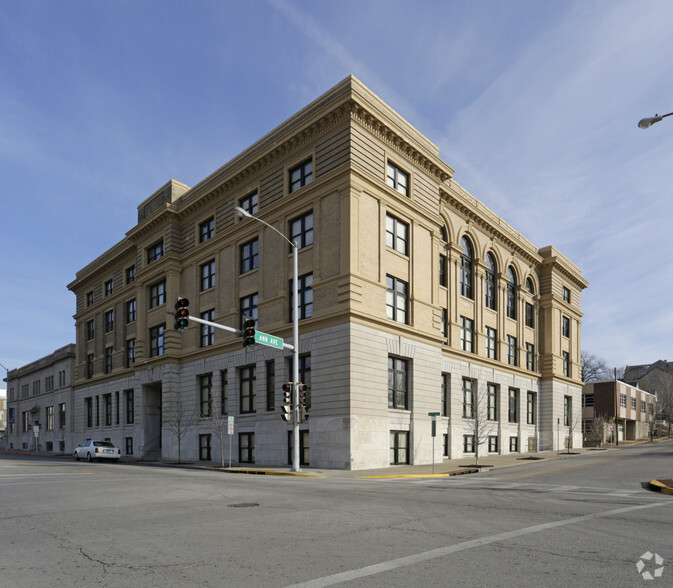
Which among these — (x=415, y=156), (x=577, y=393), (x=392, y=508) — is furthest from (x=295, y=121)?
(x=577, y=393)

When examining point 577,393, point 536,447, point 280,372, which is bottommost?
point 536,447

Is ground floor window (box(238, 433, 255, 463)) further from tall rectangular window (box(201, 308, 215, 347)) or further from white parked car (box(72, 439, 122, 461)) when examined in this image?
white parked car (box(72, 439, 122, 461))

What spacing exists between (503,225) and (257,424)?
2742 cm

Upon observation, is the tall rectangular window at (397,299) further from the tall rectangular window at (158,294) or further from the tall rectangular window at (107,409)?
the tall rectangular window at (107,409)

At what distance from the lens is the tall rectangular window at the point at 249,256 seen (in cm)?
3709

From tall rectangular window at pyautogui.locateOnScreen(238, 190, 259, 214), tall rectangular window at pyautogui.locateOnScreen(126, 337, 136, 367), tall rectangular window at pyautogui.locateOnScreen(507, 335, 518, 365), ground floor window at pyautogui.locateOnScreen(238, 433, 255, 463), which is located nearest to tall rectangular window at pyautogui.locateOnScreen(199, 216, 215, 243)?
tall rectangular window at pyautogui.locateOnScreen(238, 190, 259, 214)

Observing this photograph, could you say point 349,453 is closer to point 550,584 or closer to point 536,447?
point 550,584

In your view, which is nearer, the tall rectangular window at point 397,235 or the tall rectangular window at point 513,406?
the tall rectangular window at point 397,235

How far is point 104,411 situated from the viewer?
54.2 meters

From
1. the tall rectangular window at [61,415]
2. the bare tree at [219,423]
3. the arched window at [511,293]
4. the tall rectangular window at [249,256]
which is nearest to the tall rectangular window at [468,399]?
the arched window at [511,293]

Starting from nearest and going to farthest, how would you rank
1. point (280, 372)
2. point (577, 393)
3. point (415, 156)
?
point (280, 372) < point (415, 156) < point (577, 393)

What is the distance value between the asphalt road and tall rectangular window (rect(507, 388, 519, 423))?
110 ft

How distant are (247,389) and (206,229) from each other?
12.6 meters

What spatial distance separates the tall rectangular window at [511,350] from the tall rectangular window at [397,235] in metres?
20.1
